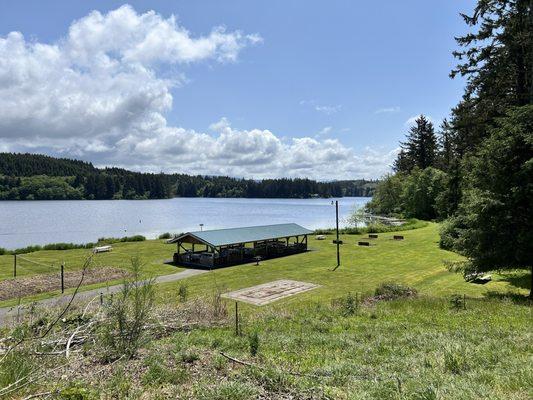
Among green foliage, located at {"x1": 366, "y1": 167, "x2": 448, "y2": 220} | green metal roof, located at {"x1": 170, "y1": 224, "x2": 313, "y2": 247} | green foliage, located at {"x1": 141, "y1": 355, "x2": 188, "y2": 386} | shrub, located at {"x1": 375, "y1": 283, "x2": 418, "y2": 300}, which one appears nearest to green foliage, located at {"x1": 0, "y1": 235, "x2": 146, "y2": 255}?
green metal roof, located at {"x1": 170, "y1": 224, "x2": 313, "y2": 247}

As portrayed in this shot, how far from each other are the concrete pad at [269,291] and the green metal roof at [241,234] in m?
8.21

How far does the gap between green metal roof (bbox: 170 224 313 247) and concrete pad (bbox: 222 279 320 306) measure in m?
8.21

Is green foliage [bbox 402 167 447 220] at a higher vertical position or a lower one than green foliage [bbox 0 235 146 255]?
higher

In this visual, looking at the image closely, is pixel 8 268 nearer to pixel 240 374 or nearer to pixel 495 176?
pixel 240 374

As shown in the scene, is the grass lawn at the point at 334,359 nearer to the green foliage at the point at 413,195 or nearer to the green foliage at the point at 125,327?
the green foliage at the point at 125,327

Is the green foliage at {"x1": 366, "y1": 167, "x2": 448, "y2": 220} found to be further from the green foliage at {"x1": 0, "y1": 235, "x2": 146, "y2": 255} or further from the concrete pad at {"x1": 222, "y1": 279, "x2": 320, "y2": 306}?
the green foliage at {"x1": 0, "y1": 235, "x2": 146, "y2": 255}

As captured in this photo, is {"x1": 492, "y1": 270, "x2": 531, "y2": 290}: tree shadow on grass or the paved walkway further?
{"x1": 492, "y1": 270, "x2": 531, "y2": 290}: tree shadow on grass

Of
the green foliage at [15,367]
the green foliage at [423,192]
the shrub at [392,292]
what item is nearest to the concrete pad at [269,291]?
the shrub at [392,292]

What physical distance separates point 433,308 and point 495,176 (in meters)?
7.30

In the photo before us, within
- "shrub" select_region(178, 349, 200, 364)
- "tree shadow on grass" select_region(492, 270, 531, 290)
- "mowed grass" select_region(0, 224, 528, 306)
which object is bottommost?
"mowed grass" select_region(0, 224, 528, 306)

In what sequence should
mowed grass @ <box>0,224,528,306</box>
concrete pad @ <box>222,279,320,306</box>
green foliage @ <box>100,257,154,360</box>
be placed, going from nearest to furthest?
green foliage @ <box>100,257,154,360</box> → concrete pad @ <box>222,279,320,306</box> → mowed grass @ <box>0,224,528,306</box>

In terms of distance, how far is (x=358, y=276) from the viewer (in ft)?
93.7

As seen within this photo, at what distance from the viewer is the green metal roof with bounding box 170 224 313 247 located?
3294cm

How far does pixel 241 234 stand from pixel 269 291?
12.9m
